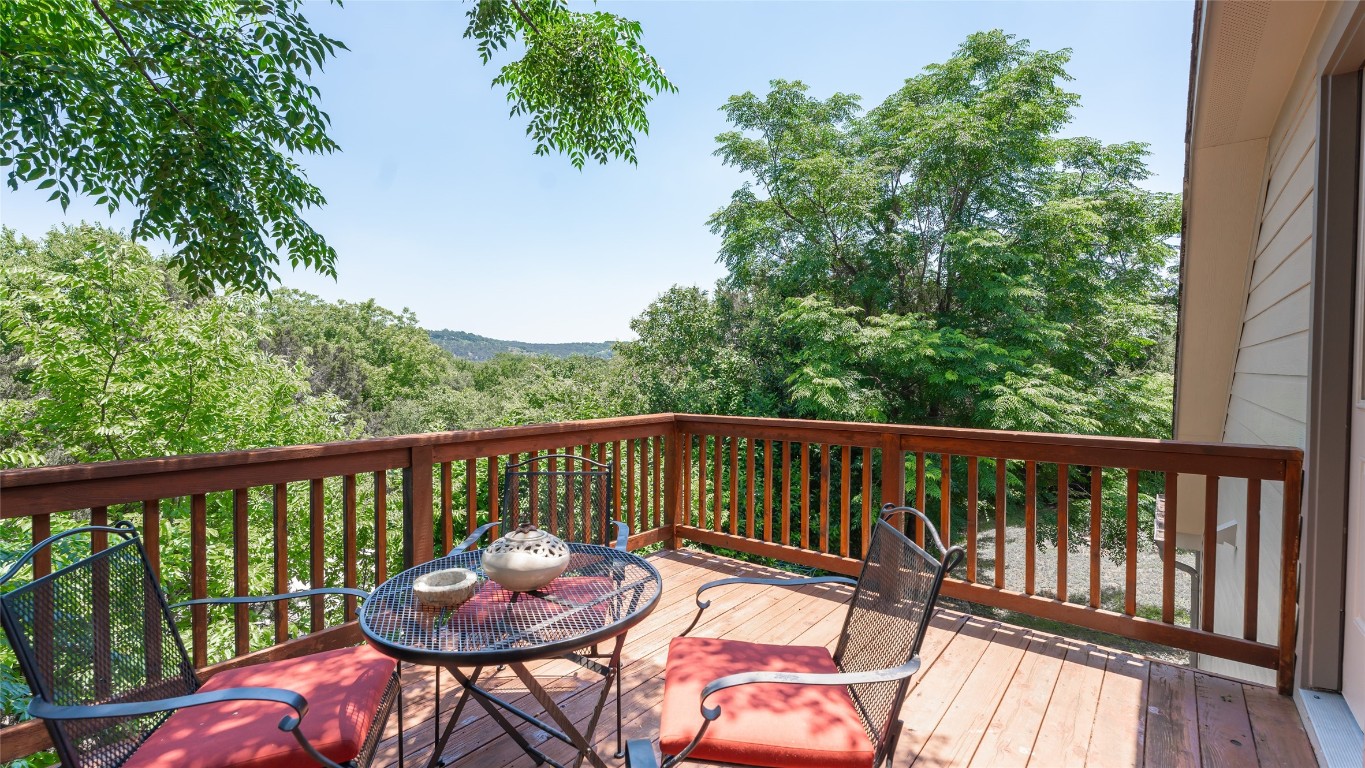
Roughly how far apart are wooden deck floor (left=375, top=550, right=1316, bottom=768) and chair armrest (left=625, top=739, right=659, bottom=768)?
809mm

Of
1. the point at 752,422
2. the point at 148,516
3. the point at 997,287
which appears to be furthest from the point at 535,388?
the point at 148,516

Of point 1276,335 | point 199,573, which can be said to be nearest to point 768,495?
point 1276,335

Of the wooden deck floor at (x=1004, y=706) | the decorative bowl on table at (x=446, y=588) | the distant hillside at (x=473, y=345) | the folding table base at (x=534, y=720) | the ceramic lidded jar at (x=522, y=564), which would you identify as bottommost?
the wooden deck floor at (x=1004, y=706)

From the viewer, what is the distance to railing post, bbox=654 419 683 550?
438cm

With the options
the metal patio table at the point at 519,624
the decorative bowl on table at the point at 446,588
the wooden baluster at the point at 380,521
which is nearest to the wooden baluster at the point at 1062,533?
the metal patio table at the point at 519,624

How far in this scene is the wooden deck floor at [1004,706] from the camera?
1.99m

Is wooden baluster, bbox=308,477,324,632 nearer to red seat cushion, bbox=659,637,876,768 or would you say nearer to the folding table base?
the folding table base

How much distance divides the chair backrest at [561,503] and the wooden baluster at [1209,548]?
8.04 feet

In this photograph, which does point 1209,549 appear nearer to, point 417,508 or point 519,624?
point 519,624

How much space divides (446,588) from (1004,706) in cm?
209

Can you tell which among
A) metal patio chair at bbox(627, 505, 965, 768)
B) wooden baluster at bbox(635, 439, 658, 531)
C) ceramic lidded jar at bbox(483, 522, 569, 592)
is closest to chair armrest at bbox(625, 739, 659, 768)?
metal patio chair at bbox(627, 505, 965, 768)

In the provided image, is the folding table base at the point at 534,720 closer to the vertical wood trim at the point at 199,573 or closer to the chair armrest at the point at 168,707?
the chair armrest at the point at 168,707

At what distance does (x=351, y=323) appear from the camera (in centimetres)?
2522

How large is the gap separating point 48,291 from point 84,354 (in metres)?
0.94
